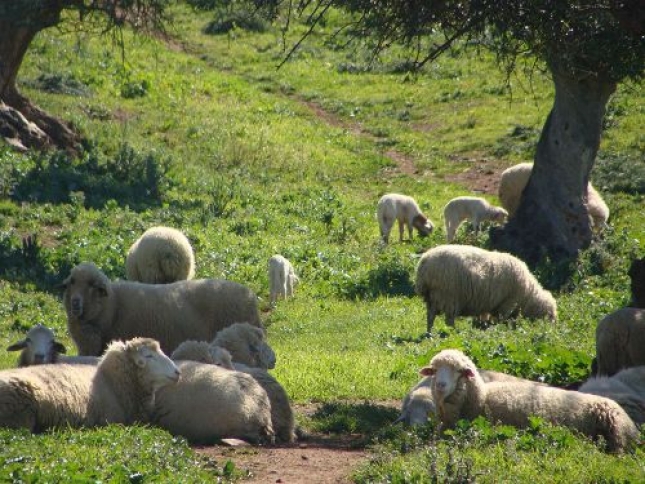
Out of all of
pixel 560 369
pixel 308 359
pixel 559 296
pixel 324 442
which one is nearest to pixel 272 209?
pixel 559 296

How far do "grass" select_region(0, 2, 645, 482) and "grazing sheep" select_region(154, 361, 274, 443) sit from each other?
0.79 metres

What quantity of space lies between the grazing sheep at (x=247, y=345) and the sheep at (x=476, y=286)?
5.17m

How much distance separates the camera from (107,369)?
970 centimetres

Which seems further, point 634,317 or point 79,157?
point 79,157

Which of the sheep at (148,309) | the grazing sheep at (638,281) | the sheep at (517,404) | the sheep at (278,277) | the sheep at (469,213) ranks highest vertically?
the grazing sheep at (638,281)

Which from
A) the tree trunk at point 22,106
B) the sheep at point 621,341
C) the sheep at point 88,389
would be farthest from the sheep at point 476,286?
the tree trunk at point 22,106

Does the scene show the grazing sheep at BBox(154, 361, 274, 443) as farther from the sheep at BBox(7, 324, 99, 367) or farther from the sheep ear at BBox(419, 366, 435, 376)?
the sheep ear at BBox(419, 366, 435, 376)

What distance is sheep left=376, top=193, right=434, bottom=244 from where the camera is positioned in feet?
79.6

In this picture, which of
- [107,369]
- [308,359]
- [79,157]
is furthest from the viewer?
[79,157]

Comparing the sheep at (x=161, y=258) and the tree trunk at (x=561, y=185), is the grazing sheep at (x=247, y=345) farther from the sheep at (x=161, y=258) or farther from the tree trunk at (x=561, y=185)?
the tree trunk at (x=561, y=185)

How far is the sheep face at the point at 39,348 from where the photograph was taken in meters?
10.1

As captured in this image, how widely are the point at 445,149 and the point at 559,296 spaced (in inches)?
543

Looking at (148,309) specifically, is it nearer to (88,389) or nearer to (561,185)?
(88,389)

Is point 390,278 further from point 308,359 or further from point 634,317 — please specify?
point 634,317
